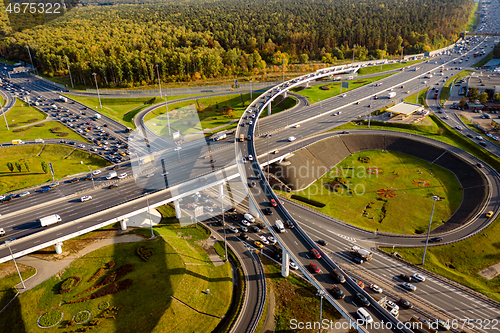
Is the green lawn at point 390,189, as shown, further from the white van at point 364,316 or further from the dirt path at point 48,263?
the dirt path at point 48,263

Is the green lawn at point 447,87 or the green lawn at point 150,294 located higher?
the green lawn at point 447,87

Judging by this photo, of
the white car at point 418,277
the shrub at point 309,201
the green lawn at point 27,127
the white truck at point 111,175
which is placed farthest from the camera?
the green lawn at point 27,127

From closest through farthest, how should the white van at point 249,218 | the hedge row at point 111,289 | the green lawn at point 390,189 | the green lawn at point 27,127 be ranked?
1. the hedge row at point 111,289
2. the white van at point 249,218
3. the green lawn at point 390,189
4. the green lawn at point 27,127

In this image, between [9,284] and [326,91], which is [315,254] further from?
[326,91]

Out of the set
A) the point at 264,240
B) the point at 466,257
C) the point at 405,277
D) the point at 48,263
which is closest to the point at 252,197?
the point at 264,240

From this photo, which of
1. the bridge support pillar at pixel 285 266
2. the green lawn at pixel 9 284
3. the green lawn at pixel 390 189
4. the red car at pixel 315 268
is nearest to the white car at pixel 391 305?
the red car at pixel 315 268

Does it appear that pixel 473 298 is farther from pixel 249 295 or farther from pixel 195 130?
pixel 195 130

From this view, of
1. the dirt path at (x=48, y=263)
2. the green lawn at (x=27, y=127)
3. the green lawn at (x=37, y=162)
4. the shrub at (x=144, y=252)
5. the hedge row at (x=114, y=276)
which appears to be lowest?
the hedge row at (x=114, y=276)
